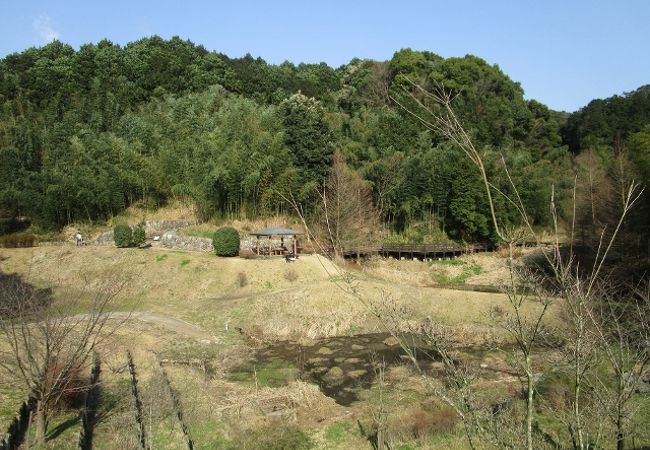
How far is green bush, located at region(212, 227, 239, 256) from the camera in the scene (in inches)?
946

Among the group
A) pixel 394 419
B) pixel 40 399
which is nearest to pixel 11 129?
pixel 40 399

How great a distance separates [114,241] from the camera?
87.5 feet

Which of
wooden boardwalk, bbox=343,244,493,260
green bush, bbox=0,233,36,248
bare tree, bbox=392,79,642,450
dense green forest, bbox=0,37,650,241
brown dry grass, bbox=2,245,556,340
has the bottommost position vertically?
brown dry grass, bbox=2,245,556,340

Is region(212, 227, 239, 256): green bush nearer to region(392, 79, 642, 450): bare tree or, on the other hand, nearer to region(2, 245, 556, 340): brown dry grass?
region(2, 245, 556, 340): brown dry grass

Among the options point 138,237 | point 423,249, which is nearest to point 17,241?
point 138,237

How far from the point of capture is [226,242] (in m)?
24.0

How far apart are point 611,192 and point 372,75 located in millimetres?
30532

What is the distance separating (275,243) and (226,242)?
11.6 feet

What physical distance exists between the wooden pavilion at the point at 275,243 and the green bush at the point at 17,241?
1174 centimetres

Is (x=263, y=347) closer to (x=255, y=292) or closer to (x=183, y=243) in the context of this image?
(x=255, y=292)

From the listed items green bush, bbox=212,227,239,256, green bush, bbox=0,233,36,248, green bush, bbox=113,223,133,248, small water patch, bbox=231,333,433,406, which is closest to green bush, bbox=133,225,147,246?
green bush, bbox=113,223,133,248

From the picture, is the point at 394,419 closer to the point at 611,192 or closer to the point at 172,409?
the point at 172,409

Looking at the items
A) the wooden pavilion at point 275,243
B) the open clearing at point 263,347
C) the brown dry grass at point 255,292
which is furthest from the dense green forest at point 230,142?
the open clearing at point 263,347

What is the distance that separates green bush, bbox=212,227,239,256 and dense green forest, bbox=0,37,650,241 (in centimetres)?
349
